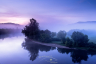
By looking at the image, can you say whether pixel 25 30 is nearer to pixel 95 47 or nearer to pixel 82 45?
pixel 82 45

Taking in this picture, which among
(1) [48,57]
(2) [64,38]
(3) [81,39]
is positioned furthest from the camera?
(2) [64,38]

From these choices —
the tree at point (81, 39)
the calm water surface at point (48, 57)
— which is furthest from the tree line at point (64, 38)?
the calm water surface at point (48, 57)

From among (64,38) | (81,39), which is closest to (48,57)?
(81,39)

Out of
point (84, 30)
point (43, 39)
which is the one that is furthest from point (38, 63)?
point (84, 30)

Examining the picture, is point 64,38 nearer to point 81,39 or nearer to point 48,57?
point 81,39

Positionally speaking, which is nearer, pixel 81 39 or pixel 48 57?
pixel 48 57

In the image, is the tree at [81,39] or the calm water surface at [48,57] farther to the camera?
the tree at [81,39]

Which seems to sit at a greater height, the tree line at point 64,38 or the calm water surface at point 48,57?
the tree line at point 64,38

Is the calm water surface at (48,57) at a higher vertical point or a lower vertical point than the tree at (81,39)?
lower

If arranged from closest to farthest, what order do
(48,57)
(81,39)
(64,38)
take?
(48,57)
(81,39)
(64,38)

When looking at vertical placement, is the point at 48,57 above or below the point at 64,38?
below

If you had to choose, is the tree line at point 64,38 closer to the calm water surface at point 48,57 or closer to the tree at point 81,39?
the tree at point 81,39

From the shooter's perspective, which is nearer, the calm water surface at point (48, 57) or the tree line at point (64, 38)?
the calm water surface at point (48, 57)

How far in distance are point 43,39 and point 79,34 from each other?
52.5 feet
